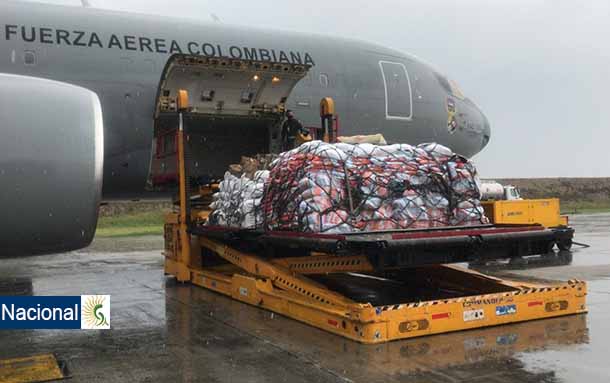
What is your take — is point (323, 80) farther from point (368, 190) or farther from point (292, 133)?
point (368, 190)

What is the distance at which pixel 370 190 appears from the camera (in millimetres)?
6848

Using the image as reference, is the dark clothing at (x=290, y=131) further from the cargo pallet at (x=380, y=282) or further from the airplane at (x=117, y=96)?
the cargo pallet at (x=380, y=282)

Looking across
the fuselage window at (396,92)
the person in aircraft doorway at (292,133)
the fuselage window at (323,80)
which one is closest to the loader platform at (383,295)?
the person in aircraft doorway at (292,133)

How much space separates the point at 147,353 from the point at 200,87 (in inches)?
208

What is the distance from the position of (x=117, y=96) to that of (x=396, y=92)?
206 inches

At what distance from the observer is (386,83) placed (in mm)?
12227

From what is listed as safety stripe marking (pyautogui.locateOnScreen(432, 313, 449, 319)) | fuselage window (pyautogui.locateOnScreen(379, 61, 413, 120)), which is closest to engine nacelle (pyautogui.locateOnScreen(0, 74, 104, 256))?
safety stripe marking (pyautogui.locateOnScreen(432, 313, 449, 319))

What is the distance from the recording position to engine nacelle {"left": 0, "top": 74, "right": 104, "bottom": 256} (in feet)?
15.1

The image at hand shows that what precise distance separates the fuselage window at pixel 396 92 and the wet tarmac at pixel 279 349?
5.01 metres

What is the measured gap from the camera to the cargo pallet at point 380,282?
6008 mm

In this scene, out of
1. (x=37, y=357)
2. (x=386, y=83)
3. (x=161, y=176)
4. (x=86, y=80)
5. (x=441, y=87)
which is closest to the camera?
(x=37, y=357)

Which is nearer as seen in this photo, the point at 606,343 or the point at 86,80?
the point at 606,343

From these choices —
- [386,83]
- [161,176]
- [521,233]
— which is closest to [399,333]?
[521,233]

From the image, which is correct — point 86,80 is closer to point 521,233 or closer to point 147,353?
point 147,353
